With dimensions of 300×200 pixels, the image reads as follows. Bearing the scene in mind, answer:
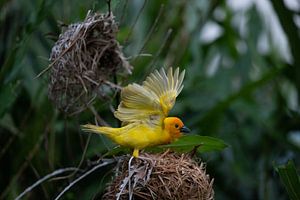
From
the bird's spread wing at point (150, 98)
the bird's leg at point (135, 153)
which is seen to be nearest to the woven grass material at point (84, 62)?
the bird's spread wing at point (150, 98)

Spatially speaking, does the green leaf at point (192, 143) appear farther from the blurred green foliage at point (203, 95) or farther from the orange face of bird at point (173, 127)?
the blurred green foliage at point (203, 95)

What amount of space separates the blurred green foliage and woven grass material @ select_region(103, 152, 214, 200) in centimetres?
106

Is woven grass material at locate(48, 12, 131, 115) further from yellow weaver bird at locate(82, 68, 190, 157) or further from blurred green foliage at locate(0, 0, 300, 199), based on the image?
blurred green foliage at locate(0, 0, 300, 199)

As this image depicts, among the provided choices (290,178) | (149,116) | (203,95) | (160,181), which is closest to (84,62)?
(149,116)

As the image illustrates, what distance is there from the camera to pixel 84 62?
9.84ft

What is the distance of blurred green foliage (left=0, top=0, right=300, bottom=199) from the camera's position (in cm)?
394

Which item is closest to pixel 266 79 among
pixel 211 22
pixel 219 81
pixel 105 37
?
pixel 219 81

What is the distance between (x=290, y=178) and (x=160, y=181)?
527 mm

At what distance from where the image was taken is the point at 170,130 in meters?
2.82

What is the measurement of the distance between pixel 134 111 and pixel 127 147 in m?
0.14

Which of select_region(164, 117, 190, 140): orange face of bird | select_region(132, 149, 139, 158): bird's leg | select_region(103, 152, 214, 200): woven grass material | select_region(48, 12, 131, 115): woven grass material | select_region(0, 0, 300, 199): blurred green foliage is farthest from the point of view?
select_region(0, 0, 300, 199): blurred green foliage

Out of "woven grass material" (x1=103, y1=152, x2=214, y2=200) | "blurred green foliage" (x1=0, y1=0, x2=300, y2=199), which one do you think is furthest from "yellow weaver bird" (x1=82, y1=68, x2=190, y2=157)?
"blurred green foliage" (x1=0, y1=0, x2=300, y2=199)

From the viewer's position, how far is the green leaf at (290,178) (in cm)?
277

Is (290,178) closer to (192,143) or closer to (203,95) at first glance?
(192,143)
